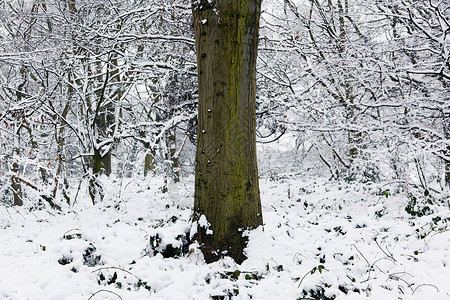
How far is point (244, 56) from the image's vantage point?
3533 millimetres

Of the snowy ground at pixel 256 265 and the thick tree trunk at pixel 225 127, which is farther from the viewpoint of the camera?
the thick tree trunk at pixel 225 127

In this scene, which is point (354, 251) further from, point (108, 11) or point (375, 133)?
point (108, 11)

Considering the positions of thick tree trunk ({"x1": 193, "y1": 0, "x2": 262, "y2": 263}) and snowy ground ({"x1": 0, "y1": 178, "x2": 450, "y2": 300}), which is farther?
thick tree trunk ({"x1": 193, "y1": 0, "x2": 262, "y2": 263})

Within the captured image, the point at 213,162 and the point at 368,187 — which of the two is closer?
the point at 213,162

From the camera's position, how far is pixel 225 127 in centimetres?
346

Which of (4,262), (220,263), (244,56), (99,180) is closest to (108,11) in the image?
(99,180)

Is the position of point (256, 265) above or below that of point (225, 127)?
below

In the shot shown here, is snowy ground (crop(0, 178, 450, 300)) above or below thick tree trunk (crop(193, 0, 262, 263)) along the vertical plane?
below

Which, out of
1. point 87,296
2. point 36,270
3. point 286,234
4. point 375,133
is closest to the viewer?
point 87,296

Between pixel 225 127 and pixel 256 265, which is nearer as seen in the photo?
pixel 256 265

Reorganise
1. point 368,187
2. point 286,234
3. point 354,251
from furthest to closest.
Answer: point 368,187 → point 286,234 → point 354,251

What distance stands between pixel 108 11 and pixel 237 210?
7.19 metres

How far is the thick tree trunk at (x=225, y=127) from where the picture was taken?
11.3 ft

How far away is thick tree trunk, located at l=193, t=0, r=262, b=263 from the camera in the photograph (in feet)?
11.3
